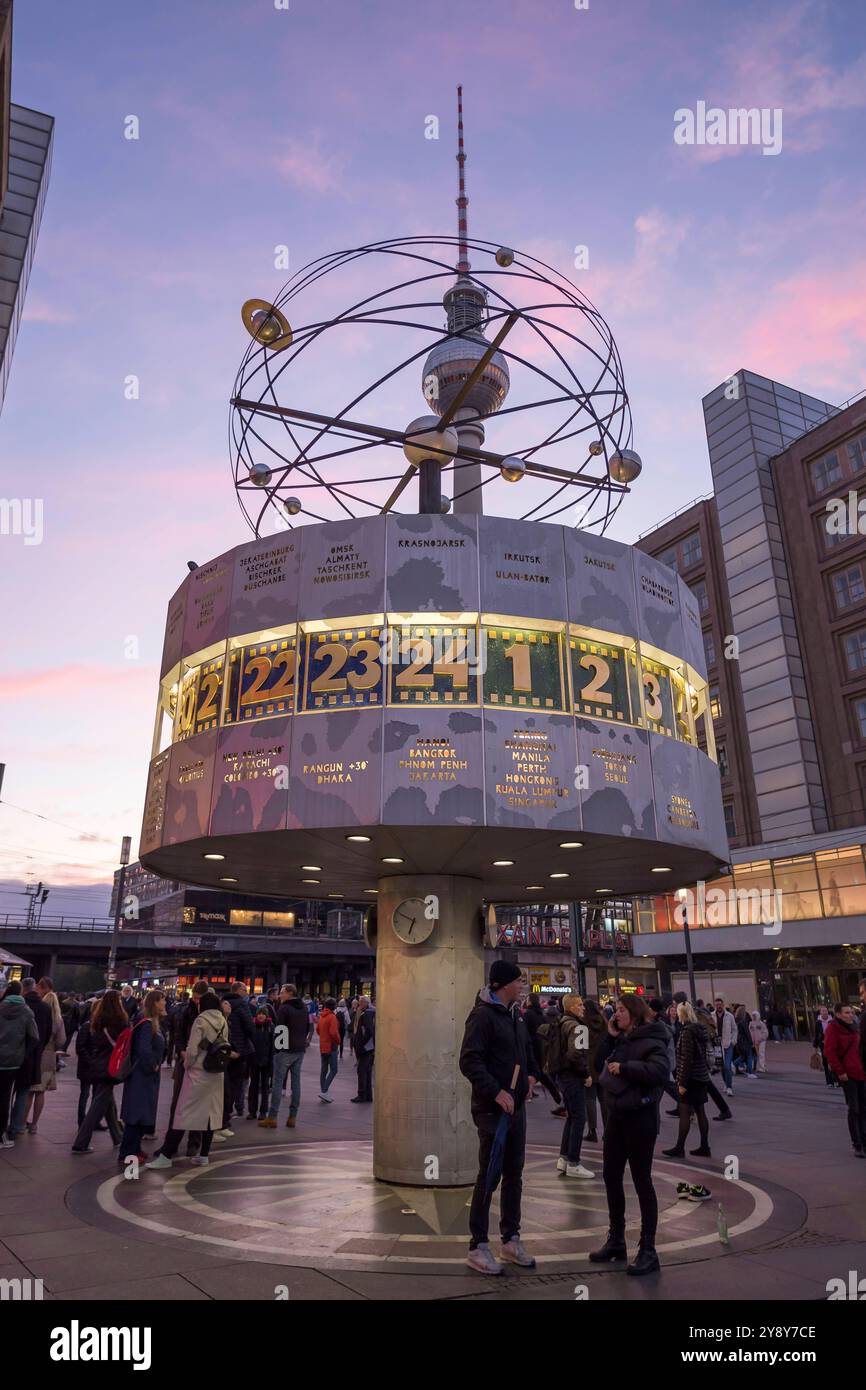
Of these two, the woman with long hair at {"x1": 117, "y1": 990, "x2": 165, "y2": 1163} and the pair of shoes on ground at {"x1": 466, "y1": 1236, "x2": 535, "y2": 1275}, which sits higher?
the woman with long hair at {"x1": 117, "y1": 990, "x2": 165, "y2": 1163}

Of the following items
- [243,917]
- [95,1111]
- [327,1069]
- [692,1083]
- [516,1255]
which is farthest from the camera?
[243,917]

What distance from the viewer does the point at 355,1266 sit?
6859mm

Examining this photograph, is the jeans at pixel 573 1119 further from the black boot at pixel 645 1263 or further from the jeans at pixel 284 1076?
the jeans at pixel 284 1076

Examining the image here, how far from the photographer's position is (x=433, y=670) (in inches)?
423

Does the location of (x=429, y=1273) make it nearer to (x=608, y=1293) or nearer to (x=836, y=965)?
(x=608, y=1293)

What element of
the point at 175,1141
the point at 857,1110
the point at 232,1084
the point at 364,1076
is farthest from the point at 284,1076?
the point at 857,1110

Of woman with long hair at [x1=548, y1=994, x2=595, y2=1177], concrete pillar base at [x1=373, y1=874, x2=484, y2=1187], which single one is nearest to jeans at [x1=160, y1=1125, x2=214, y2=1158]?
concrete pillar base at [x1=373, y1=874, x2=484, y2=1187]

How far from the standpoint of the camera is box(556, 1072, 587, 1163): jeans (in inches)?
447

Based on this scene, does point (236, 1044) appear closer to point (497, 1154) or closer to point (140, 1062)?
point (140, 1062)

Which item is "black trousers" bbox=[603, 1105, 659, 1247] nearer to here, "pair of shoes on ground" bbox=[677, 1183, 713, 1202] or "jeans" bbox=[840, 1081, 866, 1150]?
"pair of shoes on ground" bbox=[677, 1183, 713, 1202]

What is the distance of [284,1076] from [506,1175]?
8407mm

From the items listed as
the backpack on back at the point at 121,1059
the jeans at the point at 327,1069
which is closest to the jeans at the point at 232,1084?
the backpack on back at the point at 121,1059

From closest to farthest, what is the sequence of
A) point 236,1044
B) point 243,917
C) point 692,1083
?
1. point 692,1083
2. point 236,1044
3. point 243,917

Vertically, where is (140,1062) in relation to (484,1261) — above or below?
above
